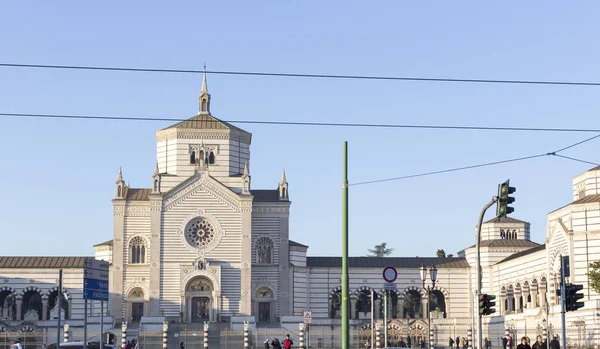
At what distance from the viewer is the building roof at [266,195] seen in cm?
7169

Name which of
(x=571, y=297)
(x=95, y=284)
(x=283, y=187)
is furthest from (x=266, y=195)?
(x=95, y=284)

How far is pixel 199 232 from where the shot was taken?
7006cm

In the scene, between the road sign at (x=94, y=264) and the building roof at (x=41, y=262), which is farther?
the building roof at (x=41, y=262)

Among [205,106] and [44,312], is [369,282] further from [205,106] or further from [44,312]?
[44,312]

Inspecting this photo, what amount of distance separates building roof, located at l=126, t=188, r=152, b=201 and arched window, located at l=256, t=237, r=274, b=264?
25.5 ft

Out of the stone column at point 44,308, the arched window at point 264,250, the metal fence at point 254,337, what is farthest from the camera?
the arched window at point 264,250

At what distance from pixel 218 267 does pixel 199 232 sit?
9.16ft

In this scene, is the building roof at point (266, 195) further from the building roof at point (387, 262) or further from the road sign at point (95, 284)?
the road sign at point (95, 284)

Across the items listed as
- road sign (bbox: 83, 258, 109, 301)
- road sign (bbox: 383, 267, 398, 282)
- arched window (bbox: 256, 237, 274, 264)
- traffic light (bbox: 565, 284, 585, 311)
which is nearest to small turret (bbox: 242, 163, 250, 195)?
arched window (bbox: 256, 237, 274, 264)

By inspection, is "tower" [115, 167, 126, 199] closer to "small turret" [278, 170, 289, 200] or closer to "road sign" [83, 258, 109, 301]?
"small turret" [278, 170, 289, 200]

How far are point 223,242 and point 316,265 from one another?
7.53 meters

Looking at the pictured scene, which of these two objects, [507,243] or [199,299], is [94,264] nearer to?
[199,299]

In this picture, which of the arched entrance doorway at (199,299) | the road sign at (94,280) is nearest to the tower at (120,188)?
the arched entrance doorway at (199,299)

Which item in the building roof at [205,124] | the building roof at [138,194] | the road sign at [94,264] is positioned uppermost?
the building roof at [205,124]
